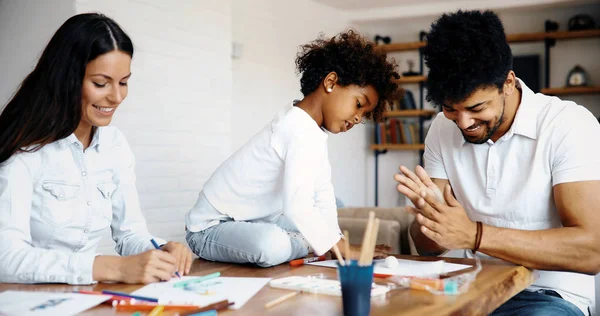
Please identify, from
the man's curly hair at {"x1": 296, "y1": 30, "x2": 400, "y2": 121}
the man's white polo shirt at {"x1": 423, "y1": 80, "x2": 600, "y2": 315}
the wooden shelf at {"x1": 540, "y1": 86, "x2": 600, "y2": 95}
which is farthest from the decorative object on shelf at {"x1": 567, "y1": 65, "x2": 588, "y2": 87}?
the man's white polo shirt at {"x1": 423, "y1": 80, "x2": 600, "y2": 315}

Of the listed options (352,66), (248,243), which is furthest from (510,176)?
(248,243)

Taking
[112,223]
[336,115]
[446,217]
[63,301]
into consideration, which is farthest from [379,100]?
[63,301]

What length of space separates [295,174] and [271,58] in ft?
15.3

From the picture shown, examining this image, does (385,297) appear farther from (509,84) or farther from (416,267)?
(509,84)

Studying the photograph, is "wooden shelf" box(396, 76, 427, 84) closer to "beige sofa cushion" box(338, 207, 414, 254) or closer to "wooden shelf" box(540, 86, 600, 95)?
"wooden shelf" box(540, 86, 600, 95)

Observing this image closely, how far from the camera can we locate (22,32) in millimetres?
3758

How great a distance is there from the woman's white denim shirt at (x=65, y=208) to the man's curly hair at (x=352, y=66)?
2.83ft

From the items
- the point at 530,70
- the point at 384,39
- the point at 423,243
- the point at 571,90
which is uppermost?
the point at 384,39

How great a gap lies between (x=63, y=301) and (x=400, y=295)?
68 cm

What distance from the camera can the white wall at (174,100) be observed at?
13.1ft

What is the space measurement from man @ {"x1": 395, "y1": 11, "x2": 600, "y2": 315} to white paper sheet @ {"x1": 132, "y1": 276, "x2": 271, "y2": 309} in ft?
1.72

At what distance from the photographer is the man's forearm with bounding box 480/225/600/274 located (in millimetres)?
1727

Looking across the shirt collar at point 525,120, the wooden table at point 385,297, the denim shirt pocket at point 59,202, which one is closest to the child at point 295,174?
the wooden table at point 385,297

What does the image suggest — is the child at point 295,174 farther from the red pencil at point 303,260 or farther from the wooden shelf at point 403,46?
the wooden shelf at point 403,46
